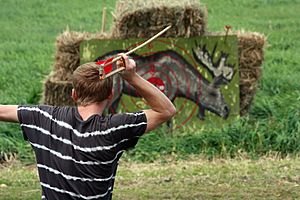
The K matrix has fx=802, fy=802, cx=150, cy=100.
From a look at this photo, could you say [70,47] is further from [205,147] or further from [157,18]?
[205,147]

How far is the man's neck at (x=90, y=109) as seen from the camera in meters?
3.96

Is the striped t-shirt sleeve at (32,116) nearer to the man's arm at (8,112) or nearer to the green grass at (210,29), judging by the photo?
the man's arm at (8,112)

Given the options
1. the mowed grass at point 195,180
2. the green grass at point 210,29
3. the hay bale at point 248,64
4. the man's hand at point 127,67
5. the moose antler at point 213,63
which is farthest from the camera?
the hay bale at point 248,64

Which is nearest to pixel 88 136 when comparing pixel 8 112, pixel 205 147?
pixel 8 112

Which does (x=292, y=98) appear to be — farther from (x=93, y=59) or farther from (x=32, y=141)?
(x=32, y=141)

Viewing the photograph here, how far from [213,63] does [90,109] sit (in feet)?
20.6

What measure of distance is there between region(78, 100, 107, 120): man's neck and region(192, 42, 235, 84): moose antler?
620 centimetres

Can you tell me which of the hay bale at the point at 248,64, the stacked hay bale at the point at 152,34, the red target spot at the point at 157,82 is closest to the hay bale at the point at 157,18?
the stacked hay bale at the point at 152,34

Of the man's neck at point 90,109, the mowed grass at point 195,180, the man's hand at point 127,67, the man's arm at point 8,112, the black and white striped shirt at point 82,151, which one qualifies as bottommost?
the mowed grass at point 195,180

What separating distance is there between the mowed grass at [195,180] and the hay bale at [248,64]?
5.50ft

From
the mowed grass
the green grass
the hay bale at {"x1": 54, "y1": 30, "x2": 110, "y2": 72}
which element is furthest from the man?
the hay bale at {"x1": 54, "y1": 30, "x2": 110, "y2": 72}

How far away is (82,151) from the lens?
3.89 m

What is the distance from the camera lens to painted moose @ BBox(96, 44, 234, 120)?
33.1 feet

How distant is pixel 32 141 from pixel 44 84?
20.9 feet
